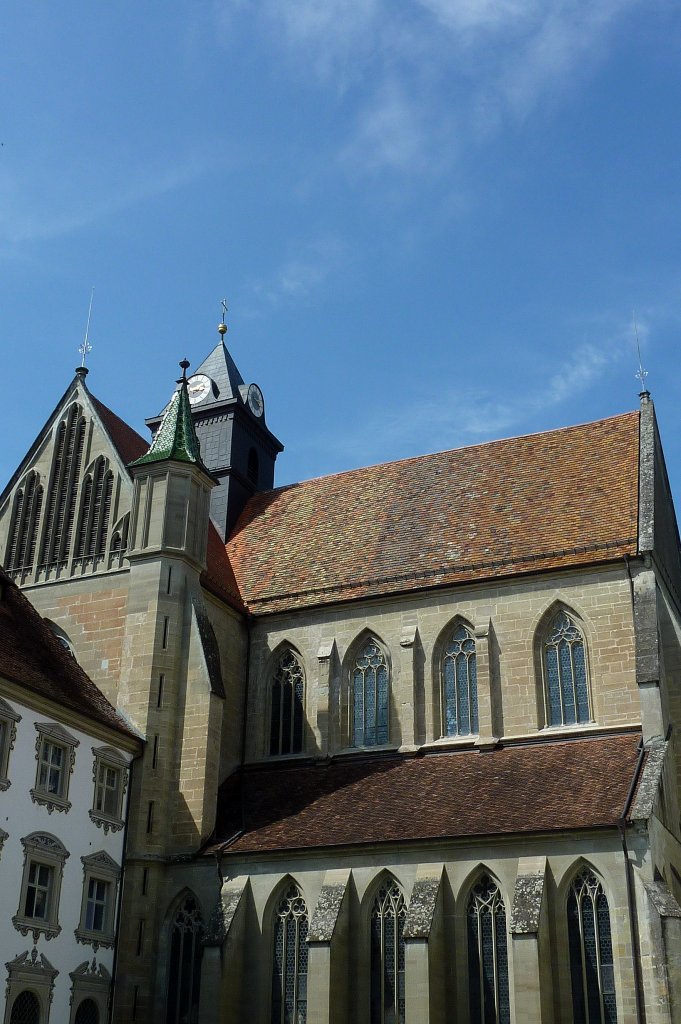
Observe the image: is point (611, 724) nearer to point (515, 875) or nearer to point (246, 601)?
point (515, 875)

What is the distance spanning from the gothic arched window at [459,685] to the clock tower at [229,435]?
12.1 meters

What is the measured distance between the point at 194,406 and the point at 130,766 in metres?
19.7

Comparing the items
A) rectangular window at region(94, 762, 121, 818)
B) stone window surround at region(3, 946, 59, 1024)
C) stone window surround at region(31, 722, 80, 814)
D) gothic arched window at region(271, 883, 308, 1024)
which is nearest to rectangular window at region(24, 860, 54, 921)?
stone window surround at region(3, 946, 59, 1024)

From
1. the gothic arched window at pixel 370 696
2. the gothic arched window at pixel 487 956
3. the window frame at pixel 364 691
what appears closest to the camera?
the gothic arched window at pixel 487 956

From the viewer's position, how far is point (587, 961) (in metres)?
25.8

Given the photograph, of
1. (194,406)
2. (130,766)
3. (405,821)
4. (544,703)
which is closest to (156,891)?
(130,766)

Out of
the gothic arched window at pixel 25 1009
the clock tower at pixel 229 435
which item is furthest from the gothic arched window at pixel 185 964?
the clock tower at pixel 229 435

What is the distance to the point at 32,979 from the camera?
25969 mm

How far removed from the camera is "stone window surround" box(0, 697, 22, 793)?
26.1 meters

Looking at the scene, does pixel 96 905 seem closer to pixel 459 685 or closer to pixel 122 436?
pixel 459 685

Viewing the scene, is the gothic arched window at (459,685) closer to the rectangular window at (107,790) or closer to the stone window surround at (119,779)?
the stone window surround at (119,779)

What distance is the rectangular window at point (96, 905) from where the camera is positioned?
28.7 m

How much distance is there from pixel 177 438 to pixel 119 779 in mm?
10983

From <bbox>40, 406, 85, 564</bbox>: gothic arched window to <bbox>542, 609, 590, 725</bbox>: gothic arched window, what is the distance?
15.2m
